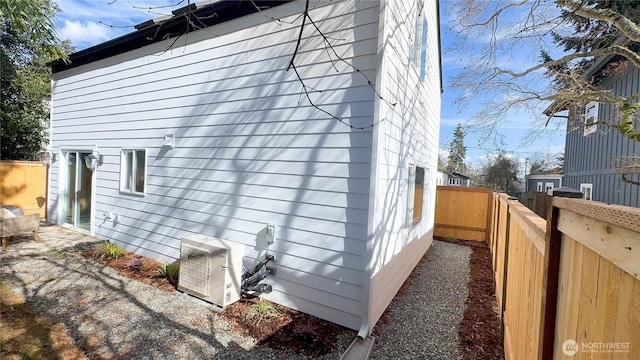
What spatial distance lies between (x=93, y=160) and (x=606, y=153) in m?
14.3

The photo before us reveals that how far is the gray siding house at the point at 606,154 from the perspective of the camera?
7.21 meters

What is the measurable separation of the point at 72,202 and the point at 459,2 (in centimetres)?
1110

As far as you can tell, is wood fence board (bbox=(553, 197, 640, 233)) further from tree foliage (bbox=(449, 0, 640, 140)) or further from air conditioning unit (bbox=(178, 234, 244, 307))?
tree foliage (bbox=(449, 0, 640, 140))

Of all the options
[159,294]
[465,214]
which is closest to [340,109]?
[159,294]

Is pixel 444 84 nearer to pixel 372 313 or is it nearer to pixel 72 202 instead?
pixel 372 313

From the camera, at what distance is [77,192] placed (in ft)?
26.3

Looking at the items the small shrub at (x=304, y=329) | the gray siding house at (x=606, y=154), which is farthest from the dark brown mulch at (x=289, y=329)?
the gray siding house at (x=606, y=154)

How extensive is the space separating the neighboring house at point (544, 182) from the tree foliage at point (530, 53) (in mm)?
12082

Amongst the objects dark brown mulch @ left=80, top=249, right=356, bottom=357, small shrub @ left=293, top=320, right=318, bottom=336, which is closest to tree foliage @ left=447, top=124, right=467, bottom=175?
dark brown mulch @ left=80, top=249, right=356, bottom=357

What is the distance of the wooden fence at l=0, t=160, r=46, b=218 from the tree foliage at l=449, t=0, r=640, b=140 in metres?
13.3

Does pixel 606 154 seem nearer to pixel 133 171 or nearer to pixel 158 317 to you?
pixel 158 317

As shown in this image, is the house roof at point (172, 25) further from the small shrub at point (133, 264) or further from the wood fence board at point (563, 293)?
the small shrub at point (133, 264)

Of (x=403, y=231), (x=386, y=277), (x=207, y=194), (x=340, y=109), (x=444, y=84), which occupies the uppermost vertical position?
(x=444, y=84)

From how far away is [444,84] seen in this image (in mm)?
10055
